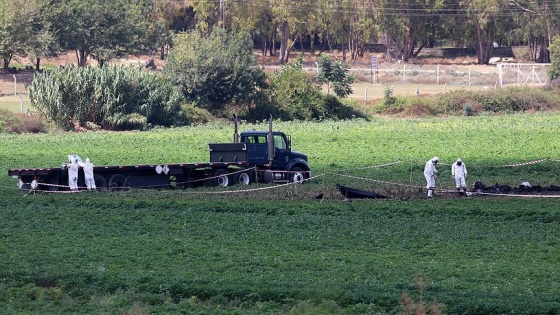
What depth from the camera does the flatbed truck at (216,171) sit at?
114ft

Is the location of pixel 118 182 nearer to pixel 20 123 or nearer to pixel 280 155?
pixel 280 155

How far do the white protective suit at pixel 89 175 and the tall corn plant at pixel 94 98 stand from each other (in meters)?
28.1

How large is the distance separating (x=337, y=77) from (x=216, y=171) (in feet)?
126

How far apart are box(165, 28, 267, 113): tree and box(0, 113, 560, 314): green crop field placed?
27199 mm

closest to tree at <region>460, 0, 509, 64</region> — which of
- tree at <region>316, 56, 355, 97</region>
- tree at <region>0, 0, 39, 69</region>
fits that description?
tree at <region>316, 56, 355, 97</region>

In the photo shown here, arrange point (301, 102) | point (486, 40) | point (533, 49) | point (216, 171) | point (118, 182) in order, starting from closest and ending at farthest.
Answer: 1. point (118, 182)
2. point (216, 171)
3. point (301, 102)
4. point (486, 40)
5. point (533, 49)

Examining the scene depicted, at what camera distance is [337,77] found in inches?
2928

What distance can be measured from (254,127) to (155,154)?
14819mm

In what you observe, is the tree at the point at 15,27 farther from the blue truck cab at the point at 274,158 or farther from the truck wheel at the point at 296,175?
the truck wheel at the point at 296,175

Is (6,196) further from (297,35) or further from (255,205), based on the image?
(297,35)

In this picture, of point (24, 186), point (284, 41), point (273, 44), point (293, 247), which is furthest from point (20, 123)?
point (273, 44)

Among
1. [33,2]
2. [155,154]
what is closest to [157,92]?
[155,154]

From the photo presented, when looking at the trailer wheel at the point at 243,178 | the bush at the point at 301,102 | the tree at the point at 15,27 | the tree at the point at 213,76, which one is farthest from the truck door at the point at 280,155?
the tree at the point at 15,27

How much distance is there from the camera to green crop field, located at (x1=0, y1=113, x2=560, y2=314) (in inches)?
718
